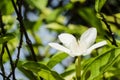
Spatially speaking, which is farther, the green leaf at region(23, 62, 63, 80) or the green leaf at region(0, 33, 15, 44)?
the green leaf at region(0, 33, 15, 44)

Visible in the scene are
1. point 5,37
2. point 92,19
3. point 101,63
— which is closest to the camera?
point 101,63

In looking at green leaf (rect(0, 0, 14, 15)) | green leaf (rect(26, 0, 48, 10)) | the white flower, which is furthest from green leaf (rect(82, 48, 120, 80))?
green leaf (rect(26, 0, 48, 10))

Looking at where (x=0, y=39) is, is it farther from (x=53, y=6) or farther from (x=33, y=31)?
(x=53, y=6)

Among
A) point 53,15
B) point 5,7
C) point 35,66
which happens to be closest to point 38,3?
point 5,7

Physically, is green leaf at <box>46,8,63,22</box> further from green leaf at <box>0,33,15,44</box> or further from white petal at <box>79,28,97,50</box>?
white petal at <box>79,28,97,50</box>

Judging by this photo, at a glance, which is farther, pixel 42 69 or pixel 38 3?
pixel 38 3

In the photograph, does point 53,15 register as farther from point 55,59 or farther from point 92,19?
point 55,59

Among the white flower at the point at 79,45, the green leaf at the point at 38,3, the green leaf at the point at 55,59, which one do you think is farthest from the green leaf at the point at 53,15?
the white flower at the point at 79,45

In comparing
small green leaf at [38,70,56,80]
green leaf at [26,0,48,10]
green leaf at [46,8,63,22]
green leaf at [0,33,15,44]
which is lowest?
green leaf at [46,8,63,22]
